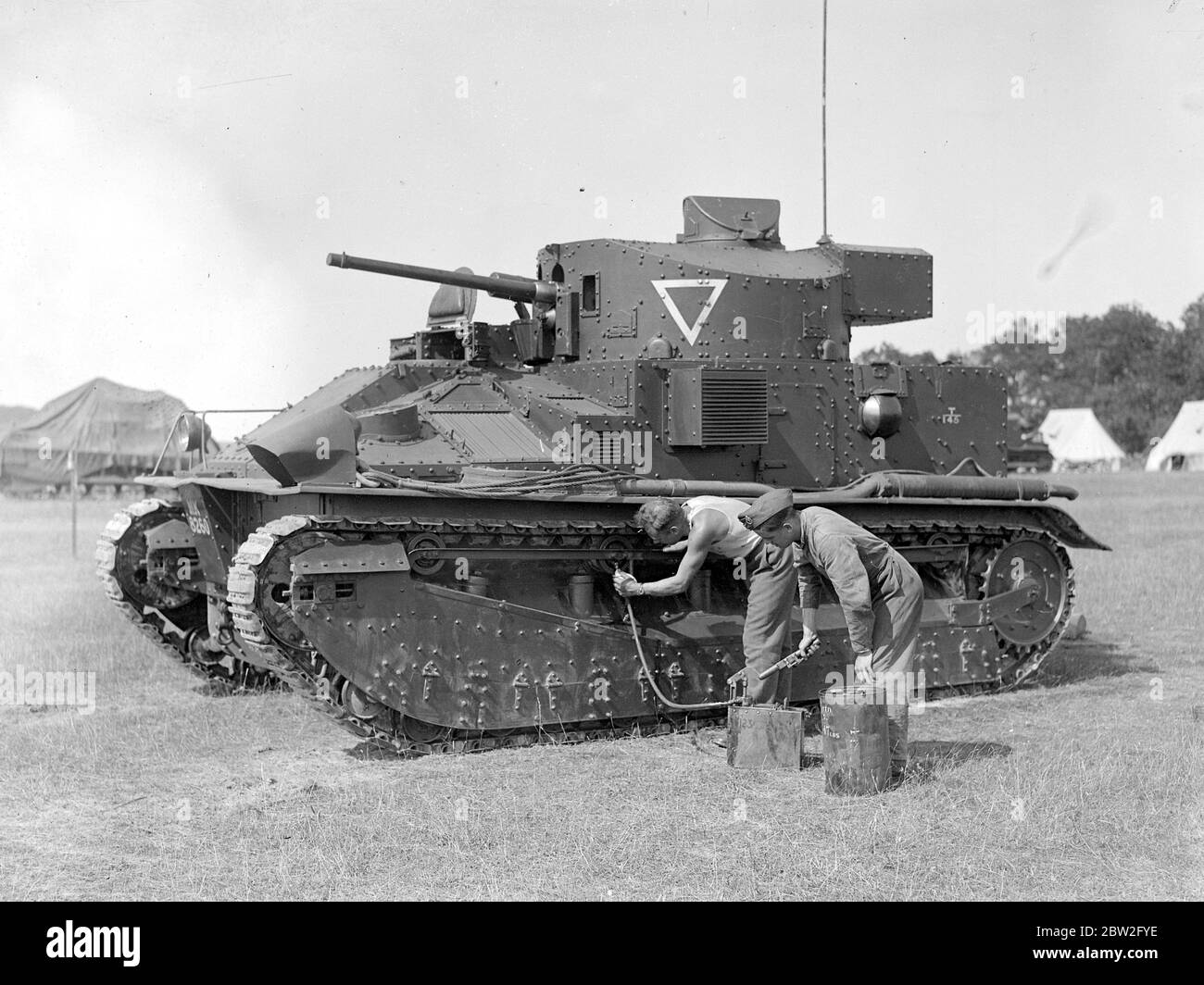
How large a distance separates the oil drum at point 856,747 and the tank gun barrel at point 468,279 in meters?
4.55

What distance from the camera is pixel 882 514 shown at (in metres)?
10.6

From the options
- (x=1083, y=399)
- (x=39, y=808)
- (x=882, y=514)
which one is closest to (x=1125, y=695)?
(x=882, y=514)

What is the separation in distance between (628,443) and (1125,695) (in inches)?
183

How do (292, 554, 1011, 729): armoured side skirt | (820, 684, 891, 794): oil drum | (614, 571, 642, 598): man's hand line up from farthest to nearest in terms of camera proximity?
(614, 571, 642, 598): man's hand < (292, 554, 1011, 729): armoured side skirt < (820, 684, 891, 794): oil drum

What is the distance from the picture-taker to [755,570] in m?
9.21

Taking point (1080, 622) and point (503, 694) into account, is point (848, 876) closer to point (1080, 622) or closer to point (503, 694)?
point (503, 694)

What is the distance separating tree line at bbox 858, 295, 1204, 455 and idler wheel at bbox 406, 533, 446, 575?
54409 mm

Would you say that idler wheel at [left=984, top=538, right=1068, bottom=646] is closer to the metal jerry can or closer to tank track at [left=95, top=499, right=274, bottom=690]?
the metal jerry can

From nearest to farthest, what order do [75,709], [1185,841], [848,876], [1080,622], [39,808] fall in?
[848,876] < [1185,841] < [39,808] < [75,709] < [1080,622]

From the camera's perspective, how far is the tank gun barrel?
A: 414 inches

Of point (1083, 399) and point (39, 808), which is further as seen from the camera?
point (1083, 399)

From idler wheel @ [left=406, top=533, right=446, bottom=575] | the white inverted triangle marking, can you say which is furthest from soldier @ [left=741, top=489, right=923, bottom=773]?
the white inverted triangle marking

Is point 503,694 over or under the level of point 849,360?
under

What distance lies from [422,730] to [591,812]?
1.96m
